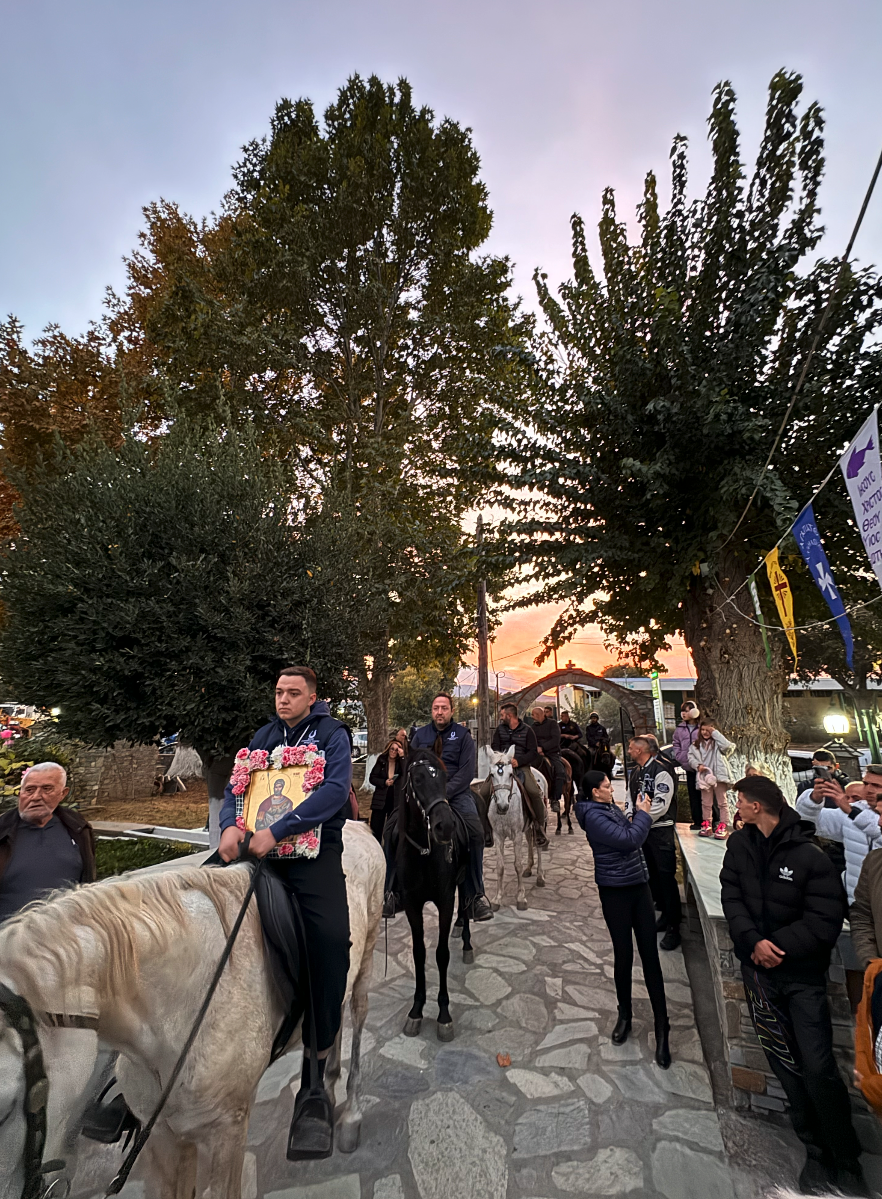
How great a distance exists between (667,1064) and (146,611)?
7153mm

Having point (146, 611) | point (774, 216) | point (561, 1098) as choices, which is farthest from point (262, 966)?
point (774, 216)

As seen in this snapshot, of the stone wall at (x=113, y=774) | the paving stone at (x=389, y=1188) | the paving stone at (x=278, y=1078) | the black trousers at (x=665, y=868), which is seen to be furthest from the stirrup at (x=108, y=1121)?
the stone wall at (x=113, y=774)

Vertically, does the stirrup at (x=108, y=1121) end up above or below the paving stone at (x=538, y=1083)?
above

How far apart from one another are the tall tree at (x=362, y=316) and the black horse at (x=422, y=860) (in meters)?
8.51

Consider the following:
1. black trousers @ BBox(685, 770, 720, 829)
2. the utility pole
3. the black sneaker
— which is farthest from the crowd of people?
the utility pole

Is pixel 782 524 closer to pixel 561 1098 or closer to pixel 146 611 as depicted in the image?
pixel 561 1098

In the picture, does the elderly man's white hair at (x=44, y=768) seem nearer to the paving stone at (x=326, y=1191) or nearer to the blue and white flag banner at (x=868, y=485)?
the paving stone at (x=326, y=1191)

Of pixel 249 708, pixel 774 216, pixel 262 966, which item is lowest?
pixel 262 966

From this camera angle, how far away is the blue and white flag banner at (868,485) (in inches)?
159

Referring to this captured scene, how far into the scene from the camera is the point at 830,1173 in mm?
2684

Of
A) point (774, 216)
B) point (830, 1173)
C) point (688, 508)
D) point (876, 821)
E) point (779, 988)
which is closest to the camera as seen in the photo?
point (830, 1173)

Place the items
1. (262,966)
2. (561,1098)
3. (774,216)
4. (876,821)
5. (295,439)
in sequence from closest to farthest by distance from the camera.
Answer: (262,966) → (561,1098) → (876,821) → (774,216) → (295,439)

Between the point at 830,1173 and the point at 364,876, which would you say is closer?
the point at 830,1173

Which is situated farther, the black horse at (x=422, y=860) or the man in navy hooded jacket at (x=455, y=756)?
the man in navy hooded jacket at (x=455, y=756)
